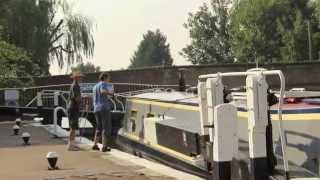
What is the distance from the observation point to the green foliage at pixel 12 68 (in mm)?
29484

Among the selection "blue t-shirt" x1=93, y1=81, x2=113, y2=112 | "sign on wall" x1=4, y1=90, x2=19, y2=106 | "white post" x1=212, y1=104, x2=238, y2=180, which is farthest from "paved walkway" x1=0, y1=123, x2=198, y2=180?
"sign on wall" x1=4, y1=90, x2=19, y2=106

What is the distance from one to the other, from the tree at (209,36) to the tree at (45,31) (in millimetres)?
27440

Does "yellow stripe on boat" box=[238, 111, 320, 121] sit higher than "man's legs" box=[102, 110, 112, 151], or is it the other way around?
"yellow stripe on boat" box=[238, 111, 320, 121]

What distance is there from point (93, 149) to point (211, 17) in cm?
5970

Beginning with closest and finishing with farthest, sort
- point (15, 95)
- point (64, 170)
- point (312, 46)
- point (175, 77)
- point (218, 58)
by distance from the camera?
point (64, 170) < point (15, 95) < point (175, 77) < point (312, 46) < point (218, 58)

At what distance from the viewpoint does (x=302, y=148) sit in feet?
22.3

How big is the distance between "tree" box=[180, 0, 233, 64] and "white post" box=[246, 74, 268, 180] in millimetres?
62423

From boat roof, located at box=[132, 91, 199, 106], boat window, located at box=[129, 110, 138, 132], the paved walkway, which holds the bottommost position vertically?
the paved walkway

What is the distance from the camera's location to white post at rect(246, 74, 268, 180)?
6543 mm

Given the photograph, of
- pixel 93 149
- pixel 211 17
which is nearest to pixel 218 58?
pixel 211 17

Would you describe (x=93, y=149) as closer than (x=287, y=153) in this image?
No

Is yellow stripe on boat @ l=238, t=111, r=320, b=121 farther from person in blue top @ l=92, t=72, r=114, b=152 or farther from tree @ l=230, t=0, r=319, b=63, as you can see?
tree @ l=230, t=0, r=319, b=63

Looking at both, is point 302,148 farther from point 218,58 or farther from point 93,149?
point 218,58

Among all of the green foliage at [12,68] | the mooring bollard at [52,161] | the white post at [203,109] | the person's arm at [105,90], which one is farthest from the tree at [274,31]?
the white post at [203,109]
